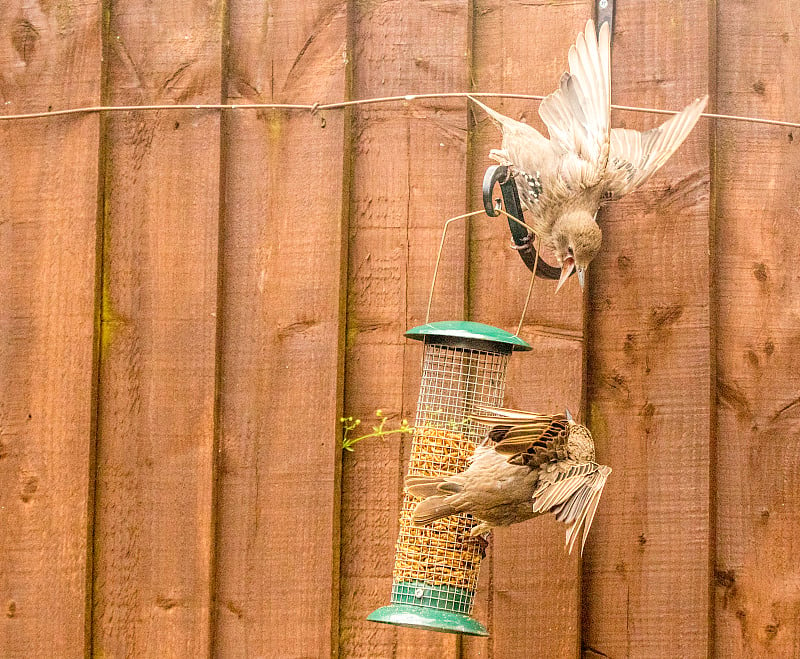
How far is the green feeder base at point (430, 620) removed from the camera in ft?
7.59

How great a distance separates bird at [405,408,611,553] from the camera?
7.84ft

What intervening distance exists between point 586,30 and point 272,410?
1.27 m

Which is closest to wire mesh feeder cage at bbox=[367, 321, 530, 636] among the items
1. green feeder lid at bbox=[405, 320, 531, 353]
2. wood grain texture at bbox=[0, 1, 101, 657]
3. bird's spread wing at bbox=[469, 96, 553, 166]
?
green feeder lid at bbox=[405, 320, 531, 353]

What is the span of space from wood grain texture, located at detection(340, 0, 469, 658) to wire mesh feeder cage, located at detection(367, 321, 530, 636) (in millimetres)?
138

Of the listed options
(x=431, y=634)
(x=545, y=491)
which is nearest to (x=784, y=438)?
(x=545, y=491)

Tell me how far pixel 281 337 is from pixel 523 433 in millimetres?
782

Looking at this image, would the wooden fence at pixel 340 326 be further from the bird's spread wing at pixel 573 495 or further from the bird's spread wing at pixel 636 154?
the bird's spread wing at pixel 573 495

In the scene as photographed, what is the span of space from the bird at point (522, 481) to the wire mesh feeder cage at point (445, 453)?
0.36 ft

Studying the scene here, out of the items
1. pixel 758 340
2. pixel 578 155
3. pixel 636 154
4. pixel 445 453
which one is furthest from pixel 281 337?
pixel 758 340

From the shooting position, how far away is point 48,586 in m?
2.78

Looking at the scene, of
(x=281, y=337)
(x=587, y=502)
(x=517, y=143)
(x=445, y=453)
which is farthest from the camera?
(x=281, y=337)

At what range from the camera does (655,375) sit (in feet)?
9.08

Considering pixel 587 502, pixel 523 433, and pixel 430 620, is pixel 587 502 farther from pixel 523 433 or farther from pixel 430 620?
pixel 430 620

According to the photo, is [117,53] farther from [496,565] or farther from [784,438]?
[784,438]
